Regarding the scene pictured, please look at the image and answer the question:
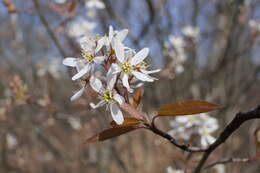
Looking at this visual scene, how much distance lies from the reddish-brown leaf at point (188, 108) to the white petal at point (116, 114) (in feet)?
0.34

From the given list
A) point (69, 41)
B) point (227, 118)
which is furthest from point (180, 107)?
point (227, 118)

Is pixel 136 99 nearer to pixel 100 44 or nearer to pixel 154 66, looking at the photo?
pixel 100 44

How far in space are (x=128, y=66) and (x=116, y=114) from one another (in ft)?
0.48

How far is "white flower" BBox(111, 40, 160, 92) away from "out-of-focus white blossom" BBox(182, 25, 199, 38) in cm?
211

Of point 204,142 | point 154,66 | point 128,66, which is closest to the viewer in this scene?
point 128,66

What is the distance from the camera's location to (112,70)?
0.86 metres

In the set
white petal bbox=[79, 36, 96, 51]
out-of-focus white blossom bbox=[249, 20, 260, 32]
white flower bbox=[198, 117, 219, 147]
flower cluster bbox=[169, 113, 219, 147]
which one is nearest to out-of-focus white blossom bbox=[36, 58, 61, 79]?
out-of-focus white blossom bbox=[249, 20, 260, 32]

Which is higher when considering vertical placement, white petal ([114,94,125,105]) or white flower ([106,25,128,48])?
white flower ([106,25,128,48])

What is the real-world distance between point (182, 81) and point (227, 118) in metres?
0.67

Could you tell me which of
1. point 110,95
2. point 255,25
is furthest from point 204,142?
point 255,25

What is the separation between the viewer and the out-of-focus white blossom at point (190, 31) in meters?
3.02

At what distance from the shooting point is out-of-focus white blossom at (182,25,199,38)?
3.02 m

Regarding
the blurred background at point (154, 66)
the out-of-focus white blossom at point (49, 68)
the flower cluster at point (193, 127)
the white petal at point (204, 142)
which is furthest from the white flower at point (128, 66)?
the out-of-focus white blossom at point (49, 68)

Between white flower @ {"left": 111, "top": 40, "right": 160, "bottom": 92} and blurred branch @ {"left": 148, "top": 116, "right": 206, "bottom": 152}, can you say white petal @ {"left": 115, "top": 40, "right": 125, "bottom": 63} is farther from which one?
blurred branch @ {"left": 148, "top": 116, "right": 206, "bottom": 152}
